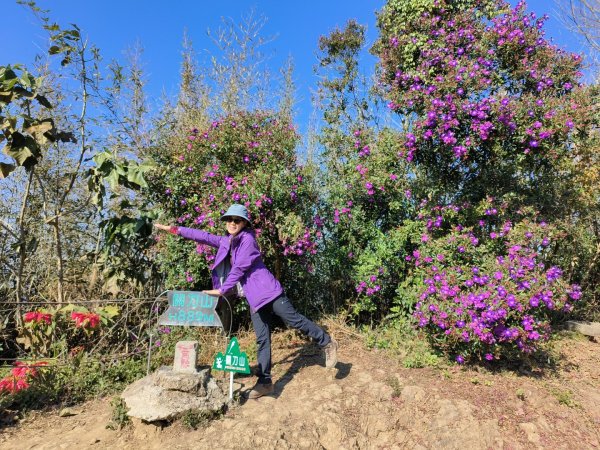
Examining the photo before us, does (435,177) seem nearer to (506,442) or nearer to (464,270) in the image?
(464,270)

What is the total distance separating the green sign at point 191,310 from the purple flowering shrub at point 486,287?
2009 millimetres

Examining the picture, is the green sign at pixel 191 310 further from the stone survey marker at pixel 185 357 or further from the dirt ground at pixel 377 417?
the dirt ground at pixel 377 417

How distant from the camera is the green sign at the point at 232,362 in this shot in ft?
10.9

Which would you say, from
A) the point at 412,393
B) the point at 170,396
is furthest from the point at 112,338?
the point at 412,393

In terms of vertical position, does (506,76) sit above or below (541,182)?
above

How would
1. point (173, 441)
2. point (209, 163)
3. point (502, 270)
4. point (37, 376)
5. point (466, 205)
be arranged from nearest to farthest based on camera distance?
point (173, 441), point (37, 376), point (502, 270), point (466, 205), point (209, 163)

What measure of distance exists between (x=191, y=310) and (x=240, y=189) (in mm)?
1626

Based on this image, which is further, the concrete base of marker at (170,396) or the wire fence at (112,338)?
the wire fence at (112,338)

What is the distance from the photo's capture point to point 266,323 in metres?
3.52

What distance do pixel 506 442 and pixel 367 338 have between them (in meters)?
1.82

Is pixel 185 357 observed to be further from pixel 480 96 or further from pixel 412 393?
pixel 480 96

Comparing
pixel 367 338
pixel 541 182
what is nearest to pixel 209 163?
pixel 367 338

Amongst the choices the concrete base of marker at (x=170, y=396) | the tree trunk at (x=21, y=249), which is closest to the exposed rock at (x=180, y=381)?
the concrete base of marker at (x=170, y=396)

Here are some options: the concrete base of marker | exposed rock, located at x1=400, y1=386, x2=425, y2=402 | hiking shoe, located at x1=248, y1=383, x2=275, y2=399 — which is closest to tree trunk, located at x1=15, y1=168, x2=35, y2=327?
the concrete base of marker
